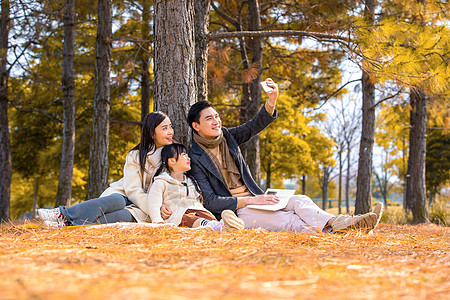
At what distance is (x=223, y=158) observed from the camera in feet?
13.4

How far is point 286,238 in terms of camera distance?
112 inches

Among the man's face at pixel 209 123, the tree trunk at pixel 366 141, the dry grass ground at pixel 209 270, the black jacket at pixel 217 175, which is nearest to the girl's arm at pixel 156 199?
the black jacket at pixel 217 175

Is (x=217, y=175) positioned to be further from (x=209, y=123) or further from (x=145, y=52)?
(x=145, y=52)

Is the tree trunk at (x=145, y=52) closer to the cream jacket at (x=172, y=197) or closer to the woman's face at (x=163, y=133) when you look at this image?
the woman's face at (x=163, y=133)

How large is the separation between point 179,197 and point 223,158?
0.64 m

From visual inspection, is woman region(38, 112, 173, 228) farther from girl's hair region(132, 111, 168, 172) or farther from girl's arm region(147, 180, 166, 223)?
girl's arm region(147, 180, 166, 223)

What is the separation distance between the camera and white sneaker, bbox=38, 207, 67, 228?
3.47 meters

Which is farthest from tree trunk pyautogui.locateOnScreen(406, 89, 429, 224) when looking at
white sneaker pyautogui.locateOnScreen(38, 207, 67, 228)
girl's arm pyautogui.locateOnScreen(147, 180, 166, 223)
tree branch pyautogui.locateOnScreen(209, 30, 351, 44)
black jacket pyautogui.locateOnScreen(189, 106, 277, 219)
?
white sneaker pyautogui.locateOnScreen(38, 207, 67, 228)

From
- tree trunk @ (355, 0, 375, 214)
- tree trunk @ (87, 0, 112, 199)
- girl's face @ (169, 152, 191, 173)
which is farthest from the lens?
tree trunk @ (355, 0, 375, 214)

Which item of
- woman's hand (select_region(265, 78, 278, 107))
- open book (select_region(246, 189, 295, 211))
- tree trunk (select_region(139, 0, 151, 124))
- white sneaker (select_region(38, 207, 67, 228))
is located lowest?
white sneaker (select_region(38, 207, 67, 228))

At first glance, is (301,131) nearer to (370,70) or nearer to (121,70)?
(121,70)

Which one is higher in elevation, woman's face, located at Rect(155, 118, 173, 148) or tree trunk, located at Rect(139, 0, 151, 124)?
tree trunk, located at Rect(139, 0, 151, 124)

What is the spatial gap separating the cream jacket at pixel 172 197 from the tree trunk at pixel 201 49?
165 centimetres

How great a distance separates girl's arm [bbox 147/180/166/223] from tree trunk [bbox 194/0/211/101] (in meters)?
1.75
